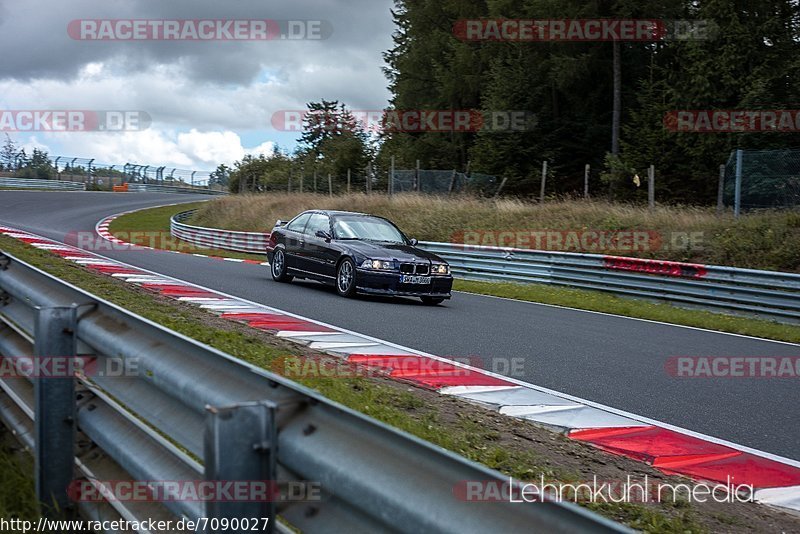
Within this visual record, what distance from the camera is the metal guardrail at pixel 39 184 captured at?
202 feet

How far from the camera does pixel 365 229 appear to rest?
14.7 m

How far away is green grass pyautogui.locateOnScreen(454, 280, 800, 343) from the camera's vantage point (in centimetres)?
1231

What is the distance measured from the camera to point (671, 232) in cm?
1956

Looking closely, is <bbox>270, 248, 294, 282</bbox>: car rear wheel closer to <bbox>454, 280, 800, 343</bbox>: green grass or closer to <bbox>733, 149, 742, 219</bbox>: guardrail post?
<bbox>454, 280, 800, 343</bbox>: green grass

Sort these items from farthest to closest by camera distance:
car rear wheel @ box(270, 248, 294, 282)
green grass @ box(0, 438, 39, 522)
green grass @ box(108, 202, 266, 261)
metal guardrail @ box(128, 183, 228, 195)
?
metal guardrail @ box(128, 183, 228, 195), green grass @ box(108, 202, 266, 261), car rear wheel @ box(270, 248, 294, 282), green grass @ box(0, 438, 39, 522)

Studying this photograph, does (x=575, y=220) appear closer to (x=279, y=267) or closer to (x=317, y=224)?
(x=317, y=224)

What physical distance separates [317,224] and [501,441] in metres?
10.1

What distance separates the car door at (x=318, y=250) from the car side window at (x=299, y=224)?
153 millimetres

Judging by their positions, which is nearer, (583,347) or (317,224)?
(583,347)

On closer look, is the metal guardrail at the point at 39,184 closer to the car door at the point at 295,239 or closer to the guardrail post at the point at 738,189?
the car door at the point at 295,239

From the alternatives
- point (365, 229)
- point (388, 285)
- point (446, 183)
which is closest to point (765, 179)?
point (365, 229)

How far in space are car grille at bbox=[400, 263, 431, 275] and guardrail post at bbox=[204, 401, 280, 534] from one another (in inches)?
435

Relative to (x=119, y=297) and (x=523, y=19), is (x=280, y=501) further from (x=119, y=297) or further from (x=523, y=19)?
(x=523, y=19)

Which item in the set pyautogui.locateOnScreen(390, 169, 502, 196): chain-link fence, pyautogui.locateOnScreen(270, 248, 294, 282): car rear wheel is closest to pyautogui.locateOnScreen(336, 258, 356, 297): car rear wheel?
pyautogui.locateOnScreen(270, 248, 294, 282): car rear wheel
